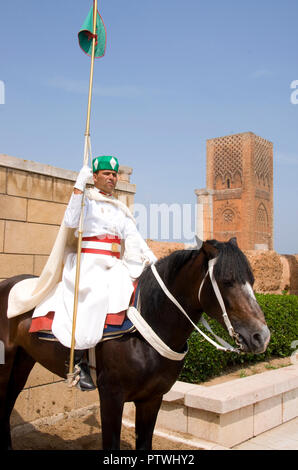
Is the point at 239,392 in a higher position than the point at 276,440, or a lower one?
higher

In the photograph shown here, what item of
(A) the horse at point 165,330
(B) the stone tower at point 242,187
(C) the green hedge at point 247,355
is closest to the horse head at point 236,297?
(A) the horse at point 165,330

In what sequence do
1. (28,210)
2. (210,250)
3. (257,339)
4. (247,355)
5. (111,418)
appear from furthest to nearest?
(247,355) < (28,210) < (111,418) < (210,250) < (257,339)

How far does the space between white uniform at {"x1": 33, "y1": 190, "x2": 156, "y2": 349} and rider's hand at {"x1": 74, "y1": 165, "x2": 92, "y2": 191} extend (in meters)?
0.07

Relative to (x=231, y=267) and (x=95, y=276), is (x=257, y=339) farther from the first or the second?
(x=95, y=276)

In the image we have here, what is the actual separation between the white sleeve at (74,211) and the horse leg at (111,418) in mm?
1198

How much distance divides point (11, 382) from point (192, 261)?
222 centimetres

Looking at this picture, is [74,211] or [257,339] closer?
[257,339]

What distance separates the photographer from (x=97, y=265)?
3107 mm

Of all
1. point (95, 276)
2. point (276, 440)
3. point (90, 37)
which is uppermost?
point (90, 37)

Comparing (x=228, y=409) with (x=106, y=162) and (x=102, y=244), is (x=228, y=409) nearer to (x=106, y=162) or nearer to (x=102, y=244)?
(x=102, y=244)

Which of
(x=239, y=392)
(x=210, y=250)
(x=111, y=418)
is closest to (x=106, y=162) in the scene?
(x=210, y=250)

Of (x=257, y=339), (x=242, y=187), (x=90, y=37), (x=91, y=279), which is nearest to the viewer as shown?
(x=257, y=339)

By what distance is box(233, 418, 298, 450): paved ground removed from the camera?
4.33m

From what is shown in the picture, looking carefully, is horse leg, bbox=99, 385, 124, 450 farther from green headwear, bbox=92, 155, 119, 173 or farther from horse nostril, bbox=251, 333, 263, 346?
green headwear, bbox=92, 155, 119, 173
